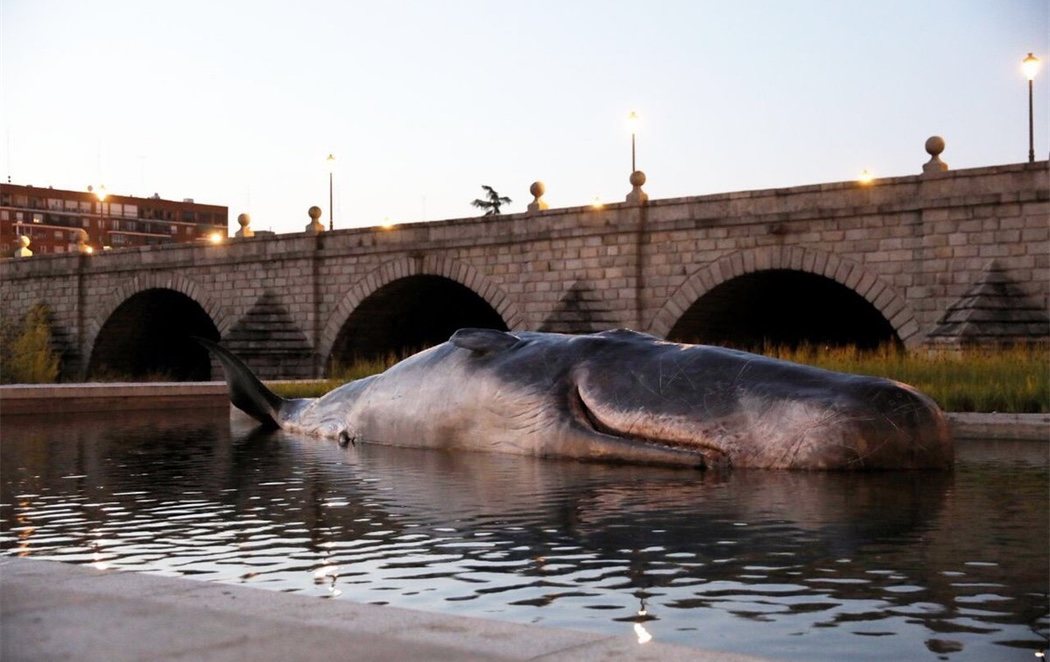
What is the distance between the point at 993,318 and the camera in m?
22.5

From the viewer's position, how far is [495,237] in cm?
3198

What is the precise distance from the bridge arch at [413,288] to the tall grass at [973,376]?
1355cm

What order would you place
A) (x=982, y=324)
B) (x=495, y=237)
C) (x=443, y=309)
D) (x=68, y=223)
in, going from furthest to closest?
1. (x=68, y=223)
2. (x=443, y=309)
3. (x=495, y=237)
4. (x=982, y=324)

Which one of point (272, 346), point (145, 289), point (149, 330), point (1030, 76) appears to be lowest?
point (272, 346)

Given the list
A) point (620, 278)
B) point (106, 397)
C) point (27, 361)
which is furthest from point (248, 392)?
point (27, 361)

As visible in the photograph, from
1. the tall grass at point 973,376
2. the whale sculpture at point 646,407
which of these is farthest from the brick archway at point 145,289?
the whale sculpture at point 646,407

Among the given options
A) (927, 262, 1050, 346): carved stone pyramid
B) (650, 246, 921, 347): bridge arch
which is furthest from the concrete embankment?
(927, 262, 1050, 346): carved stone pyramid

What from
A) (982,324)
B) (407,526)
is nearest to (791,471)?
(407,526)

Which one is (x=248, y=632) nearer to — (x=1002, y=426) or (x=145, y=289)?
(x=1002, y=426)

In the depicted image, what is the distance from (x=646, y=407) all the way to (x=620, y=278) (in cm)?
1945

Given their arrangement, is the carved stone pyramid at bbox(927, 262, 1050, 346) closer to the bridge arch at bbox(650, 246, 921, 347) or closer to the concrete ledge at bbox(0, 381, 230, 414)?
the bridge arch at bbox(650, 246, 921, 347)

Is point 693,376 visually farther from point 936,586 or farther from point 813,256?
point 813,256

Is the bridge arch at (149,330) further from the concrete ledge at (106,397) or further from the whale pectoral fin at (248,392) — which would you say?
the whale pectoral fin at (248,392)

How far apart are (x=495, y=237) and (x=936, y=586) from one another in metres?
27.0
